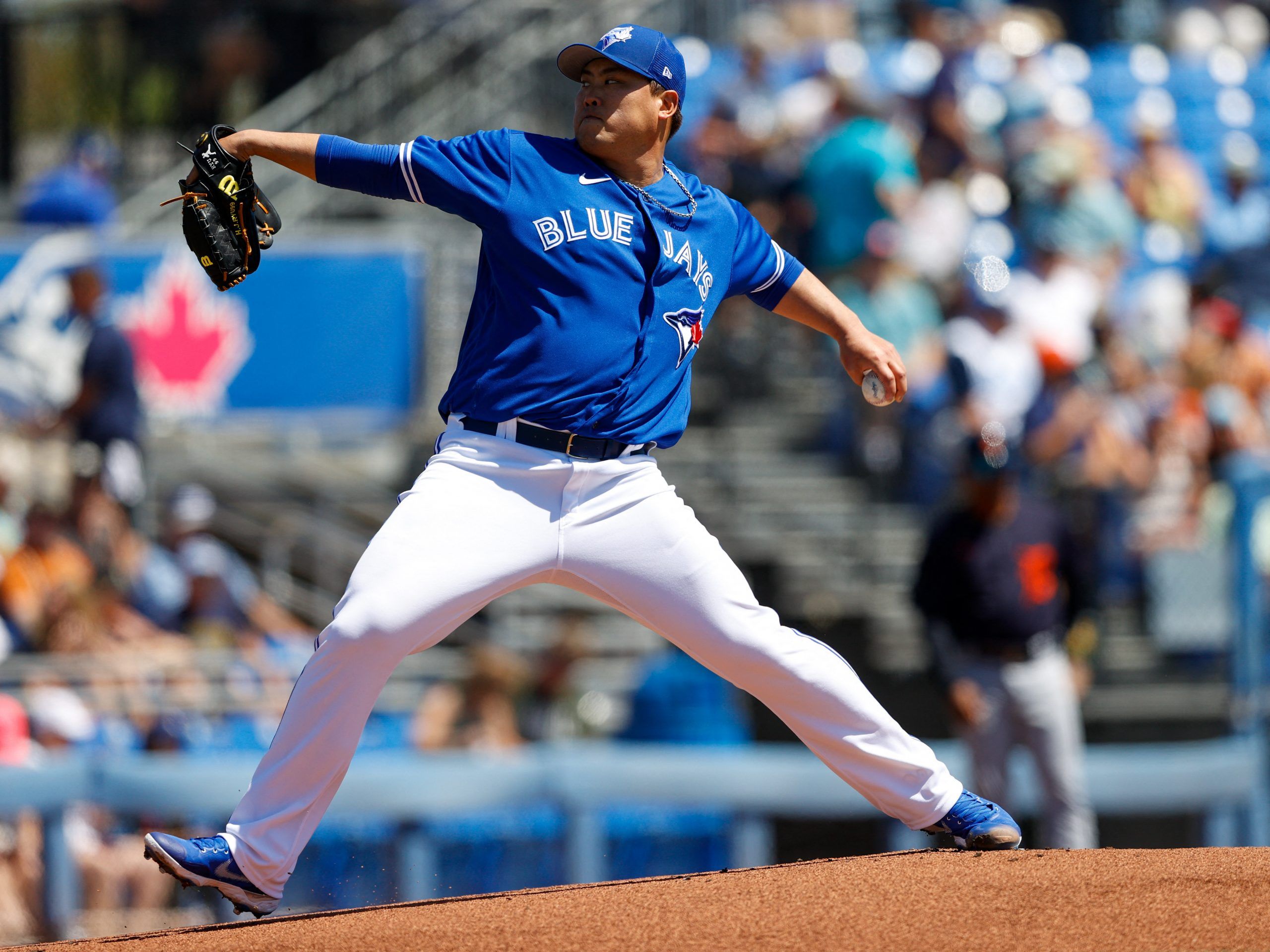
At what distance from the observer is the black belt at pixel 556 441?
3814 mm

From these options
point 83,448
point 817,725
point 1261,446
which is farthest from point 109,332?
point 1261,446

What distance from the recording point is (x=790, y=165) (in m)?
10.1

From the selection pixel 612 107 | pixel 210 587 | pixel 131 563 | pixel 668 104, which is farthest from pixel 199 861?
pixel 131 563

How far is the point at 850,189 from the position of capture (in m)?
9.45

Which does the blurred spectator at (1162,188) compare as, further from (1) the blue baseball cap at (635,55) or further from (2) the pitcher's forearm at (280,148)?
(2) the pitcher's forearm at (280,148)

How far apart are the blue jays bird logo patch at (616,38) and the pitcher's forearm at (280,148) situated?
2.37 feet

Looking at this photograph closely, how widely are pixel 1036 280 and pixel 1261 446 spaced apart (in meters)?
1.60

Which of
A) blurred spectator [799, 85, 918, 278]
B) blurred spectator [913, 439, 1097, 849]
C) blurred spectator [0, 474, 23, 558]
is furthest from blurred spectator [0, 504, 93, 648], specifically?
blurred spectator [799, 85, 918, 278]

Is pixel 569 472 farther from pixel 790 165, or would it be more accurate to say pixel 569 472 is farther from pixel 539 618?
pixel 790 165

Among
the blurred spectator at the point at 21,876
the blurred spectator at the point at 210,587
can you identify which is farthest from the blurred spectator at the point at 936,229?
the blurred spectator at the point at 21,876

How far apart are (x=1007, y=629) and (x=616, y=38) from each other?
12.7 feet

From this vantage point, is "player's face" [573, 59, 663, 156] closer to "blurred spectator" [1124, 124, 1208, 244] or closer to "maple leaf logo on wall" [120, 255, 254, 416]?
"maple leaf logo on wall" [120, 255, 254, 416]

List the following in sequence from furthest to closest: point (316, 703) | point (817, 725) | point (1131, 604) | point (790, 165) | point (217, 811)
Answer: point (790, 165) < point (1131, 604) < point (217, 811) < point (817, 725) < point (316, 703)

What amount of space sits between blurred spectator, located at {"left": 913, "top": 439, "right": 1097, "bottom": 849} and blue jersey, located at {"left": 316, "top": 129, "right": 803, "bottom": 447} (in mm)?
3394
